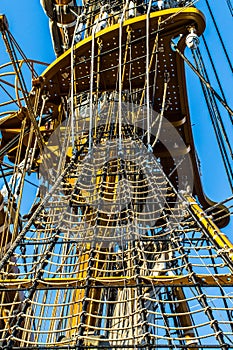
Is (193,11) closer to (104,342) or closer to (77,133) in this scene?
(77,133)

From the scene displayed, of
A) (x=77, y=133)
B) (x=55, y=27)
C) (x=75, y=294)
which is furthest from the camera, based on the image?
(x=55, y=27)

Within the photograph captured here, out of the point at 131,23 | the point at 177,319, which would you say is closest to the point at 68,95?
the point at 131,23

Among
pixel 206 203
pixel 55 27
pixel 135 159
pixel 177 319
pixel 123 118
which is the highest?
pixel 55 27

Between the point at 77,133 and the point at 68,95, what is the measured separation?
43 centimetres

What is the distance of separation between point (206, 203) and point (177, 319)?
1477 mm

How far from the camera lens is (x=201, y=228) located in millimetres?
2807

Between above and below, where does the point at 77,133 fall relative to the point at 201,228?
above

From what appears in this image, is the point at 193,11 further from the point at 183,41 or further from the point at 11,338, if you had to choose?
the point at 11,338

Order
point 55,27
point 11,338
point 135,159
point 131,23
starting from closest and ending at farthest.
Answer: point 11,338 < point 135,159 < point 131,23 < point 55,27

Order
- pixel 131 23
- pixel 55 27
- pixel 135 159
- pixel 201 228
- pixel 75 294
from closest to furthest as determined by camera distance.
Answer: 1. pixel 201 228
2. pixel 75 294
3. pixel 135 159
4. pixel 131 23
5. pixel 55 27

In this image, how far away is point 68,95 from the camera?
503 centimetres

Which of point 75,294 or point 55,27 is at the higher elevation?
point 55,27

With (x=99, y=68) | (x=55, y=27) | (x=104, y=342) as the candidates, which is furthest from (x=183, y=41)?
(x=55, y=27)

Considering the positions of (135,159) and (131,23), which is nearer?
(135,159)
